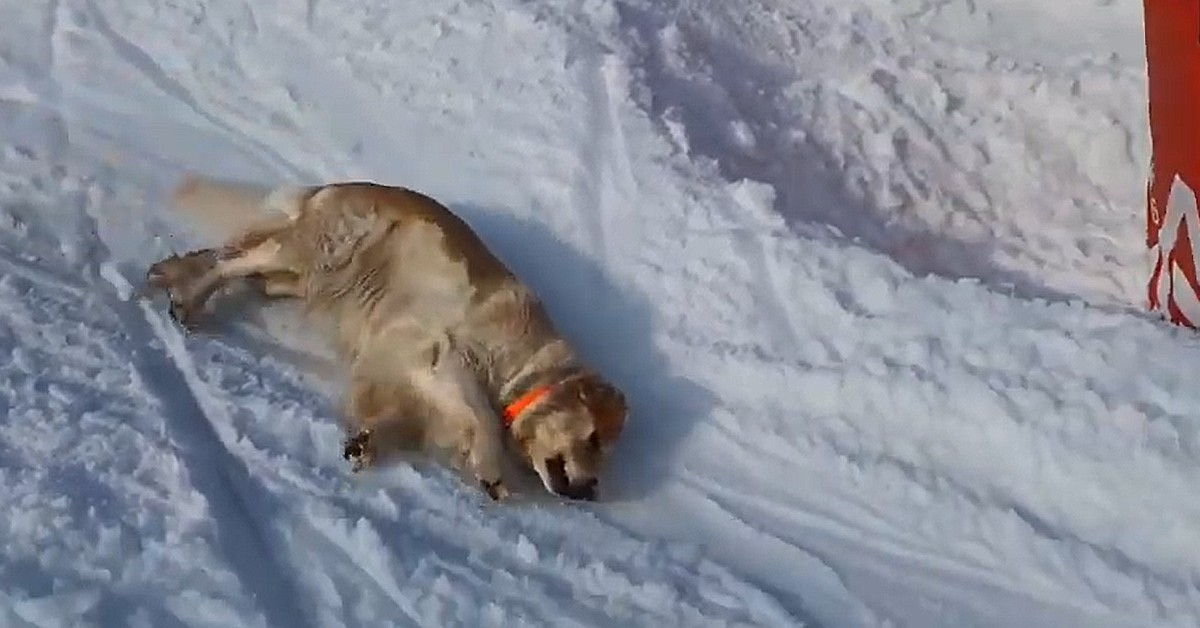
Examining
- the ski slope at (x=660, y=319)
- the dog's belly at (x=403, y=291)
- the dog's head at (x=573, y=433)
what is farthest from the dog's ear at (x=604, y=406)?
the dog's belly at (x=403, y=291)

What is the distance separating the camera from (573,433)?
279 centimetres

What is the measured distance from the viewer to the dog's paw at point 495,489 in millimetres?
2783

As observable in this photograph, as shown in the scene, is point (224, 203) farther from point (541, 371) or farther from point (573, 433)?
Result: point (573, 433)

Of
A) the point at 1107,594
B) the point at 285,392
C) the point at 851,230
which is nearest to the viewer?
the point at 1107,594

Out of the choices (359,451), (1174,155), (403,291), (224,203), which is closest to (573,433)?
(359,451)

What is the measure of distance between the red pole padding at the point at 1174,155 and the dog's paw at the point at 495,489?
4.81ft

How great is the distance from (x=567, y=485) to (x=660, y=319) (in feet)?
1.83

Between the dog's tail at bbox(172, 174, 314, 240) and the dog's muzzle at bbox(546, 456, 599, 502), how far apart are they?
1.00 m

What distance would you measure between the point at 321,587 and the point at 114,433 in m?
0.59

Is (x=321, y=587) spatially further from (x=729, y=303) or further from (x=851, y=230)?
(x=851, y=230)

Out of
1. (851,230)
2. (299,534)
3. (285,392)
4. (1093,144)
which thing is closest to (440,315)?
(285,392)

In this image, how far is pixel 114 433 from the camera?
2.88 meters

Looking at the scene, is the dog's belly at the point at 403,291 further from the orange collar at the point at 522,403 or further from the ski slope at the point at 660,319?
the orange collar at the point at 522,403

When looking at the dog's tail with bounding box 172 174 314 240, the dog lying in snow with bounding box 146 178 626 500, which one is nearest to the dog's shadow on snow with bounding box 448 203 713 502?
the dog lying in snow with bounding box 146 178 626 500
